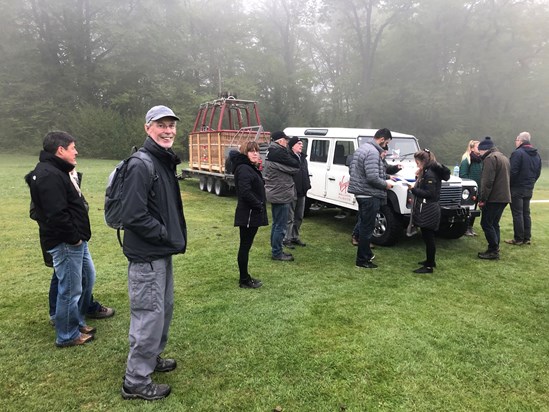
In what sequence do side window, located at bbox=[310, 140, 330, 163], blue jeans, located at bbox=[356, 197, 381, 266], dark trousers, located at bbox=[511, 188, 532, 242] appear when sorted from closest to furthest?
blue jeans, located at bbox=[356, 197, 381, 266]
dark trousers, located at bbox=[511, 188, 532, 242]
side window, located at bbox=[310, 140, 330, 163]

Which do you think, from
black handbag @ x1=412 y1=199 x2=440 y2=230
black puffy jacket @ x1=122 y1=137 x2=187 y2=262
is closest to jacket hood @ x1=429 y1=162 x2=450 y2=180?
black handbag @ x1=412 y1=199 x2=440 y2=230

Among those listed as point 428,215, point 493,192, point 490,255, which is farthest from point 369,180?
point 490,255

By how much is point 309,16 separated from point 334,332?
4092 cm

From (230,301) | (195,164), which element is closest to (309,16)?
(195,164)

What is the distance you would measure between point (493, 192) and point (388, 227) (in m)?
1.63

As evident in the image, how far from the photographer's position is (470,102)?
34.8 metres

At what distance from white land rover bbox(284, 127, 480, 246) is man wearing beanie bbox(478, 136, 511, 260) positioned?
36 cm

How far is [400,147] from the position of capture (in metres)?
7.72

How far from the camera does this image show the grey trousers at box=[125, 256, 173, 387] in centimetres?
260

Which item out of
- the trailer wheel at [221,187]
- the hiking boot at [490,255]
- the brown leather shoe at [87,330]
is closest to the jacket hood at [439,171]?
the hiking boot at [490,255]

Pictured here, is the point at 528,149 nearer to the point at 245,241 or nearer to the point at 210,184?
the point at 245,241

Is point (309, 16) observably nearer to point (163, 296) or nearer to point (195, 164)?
point (195, 164)

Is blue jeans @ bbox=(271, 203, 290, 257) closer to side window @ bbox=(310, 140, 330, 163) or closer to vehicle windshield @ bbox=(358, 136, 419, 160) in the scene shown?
vehicle windshield @ bbox=(358, 136, 419, 160)

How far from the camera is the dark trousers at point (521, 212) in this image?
6.77 m
